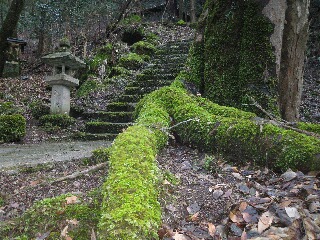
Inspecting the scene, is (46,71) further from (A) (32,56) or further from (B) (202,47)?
(B) (202,47)

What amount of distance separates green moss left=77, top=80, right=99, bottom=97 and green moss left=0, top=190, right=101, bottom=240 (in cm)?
711

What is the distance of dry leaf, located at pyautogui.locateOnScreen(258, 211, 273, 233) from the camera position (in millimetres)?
1887

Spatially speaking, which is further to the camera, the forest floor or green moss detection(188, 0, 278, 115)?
green moss detection(188, 0, 278, 115)

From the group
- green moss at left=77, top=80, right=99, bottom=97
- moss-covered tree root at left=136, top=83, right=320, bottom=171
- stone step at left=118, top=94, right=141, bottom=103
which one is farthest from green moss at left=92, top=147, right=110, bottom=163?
green moss at left=77, top=80, right=99, bottom=97

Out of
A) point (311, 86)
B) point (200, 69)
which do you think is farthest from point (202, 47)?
point (311, 86)

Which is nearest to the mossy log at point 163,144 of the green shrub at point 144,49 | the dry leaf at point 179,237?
the dry leaf at point 179,237

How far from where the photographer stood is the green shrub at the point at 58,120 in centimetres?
720

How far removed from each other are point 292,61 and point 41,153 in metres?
4.03

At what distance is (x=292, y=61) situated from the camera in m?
4.71

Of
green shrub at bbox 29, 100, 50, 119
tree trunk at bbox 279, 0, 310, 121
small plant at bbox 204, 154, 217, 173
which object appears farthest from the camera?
green shrub at bbox 29, 100, 50, 119

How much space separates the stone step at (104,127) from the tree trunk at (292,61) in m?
2.92

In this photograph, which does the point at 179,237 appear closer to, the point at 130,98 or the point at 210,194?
the point at 210,194

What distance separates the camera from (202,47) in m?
5.60

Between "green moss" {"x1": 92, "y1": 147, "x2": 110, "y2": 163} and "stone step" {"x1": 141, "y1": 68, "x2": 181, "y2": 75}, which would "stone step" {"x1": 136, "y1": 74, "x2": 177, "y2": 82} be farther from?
"green moss" {"x1": 92, "y1": 147, "x2": 110, "y2": 163}
